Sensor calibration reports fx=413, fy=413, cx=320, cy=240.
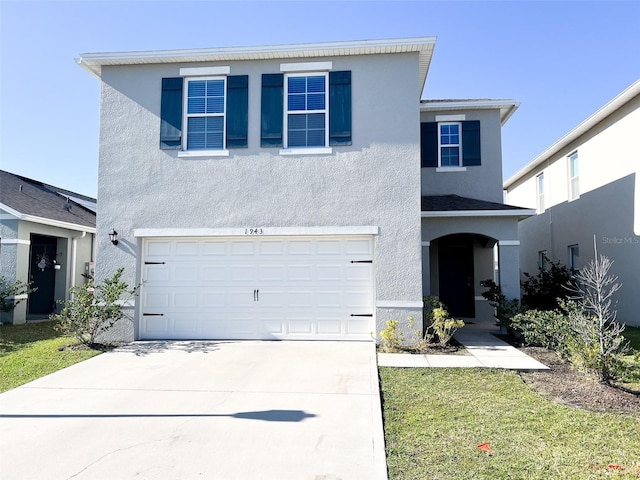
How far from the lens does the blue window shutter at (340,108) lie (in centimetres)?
912

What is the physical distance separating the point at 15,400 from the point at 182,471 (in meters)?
3.41

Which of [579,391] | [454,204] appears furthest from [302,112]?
[579,391]

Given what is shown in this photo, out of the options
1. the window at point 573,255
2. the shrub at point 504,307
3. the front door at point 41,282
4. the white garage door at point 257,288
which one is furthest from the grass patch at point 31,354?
the window at point 573,255

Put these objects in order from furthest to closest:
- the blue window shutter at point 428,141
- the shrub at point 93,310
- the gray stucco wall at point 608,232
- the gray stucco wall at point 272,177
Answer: the blue window shutter at point 428,141, the gray stucco wall at point 608,232, the gray stucco wall at point 272,177, the shrub at point 93,310

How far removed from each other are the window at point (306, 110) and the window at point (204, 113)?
1017 millimetres

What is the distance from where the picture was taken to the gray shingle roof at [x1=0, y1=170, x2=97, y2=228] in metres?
12.6

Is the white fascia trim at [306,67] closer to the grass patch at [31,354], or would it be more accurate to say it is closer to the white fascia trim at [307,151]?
the white fascia trim at [307,151]

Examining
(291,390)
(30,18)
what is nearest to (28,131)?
(30,18)

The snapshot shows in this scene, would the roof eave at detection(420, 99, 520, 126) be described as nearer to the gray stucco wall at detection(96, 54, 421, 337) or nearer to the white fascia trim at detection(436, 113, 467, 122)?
the white fascia trim at detection(436, 113, 467, 122)

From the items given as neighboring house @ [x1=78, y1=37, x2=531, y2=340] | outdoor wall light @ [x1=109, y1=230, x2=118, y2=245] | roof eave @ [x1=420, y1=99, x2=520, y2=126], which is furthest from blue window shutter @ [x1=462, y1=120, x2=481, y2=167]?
outdoor wall light @ [x1=109, y1=230, x2=118, y2=245]

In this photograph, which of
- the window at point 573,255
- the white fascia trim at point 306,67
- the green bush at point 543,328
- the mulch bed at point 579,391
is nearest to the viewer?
the mulch bed at point 579,391

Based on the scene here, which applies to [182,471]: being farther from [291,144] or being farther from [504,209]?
[504,209]

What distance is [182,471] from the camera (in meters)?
3.67

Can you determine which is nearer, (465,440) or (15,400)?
(465,440)
